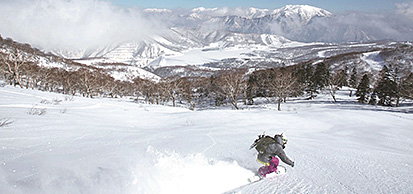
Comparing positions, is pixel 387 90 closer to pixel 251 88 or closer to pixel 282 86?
pixel 282 86

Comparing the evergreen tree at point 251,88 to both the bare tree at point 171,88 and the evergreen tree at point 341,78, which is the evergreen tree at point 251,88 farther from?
the evergreen tree at point 341,78

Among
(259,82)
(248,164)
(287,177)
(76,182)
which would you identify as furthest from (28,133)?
(259,82)

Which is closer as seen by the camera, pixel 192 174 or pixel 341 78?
pixel 192 174

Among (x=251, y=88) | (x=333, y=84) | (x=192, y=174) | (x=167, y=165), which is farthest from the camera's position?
(x=251, y=88)

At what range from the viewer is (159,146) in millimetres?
5121

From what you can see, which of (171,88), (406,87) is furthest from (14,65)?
(406,87)

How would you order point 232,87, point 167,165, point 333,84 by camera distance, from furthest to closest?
point 333,84 → point 232,87 → point 167,165

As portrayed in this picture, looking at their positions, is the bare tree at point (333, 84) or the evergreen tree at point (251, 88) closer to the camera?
the bare tree at point (333, 84)

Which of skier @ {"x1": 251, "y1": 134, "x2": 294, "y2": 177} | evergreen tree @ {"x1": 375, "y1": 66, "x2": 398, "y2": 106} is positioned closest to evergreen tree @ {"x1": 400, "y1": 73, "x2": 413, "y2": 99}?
evergreen tree @ {"x1": 375, "y1": 66, "x2": 398, "y2": 106}

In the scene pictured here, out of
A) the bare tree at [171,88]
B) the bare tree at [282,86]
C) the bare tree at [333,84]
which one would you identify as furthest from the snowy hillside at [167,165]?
the bare tree at [333,84]

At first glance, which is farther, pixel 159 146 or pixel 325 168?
pixel 159 146

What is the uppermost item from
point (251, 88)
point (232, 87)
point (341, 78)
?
point (341, 78)

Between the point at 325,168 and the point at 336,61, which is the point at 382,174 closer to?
the point at 325,168

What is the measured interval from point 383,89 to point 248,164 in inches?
2047
